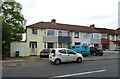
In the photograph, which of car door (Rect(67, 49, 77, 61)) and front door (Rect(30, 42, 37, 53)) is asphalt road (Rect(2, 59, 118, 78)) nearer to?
car door (Rect(67, 49, 77, 61))

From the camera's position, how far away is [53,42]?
25.8 meters

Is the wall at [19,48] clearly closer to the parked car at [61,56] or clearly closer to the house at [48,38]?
the house at [48,38]

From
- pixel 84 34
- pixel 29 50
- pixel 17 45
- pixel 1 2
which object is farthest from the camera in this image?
pixel 84 34

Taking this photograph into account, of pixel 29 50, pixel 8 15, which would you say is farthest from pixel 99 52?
pixel 8 15

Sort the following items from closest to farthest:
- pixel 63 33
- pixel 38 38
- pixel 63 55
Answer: pixel 63 55, pixel 38 38, pixel 63 33

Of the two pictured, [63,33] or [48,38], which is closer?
[48,38]

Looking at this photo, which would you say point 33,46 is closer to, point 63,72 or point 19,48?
point 19,48

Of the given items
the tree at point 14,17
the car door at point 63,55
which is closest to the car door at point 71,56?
the car door at point 63,55

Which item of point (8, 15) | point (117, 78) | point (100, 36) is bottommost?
point (117, 78)

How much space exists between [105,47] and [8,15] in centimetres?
2750

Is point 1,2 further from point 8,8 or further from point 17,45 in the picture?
point 17,45

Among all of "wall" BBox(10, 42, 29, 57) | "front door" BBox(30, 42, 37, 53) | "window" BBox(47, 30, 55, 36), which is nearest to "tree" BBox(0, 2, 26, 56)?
"wall" BBox(10, 42, 29, 57)

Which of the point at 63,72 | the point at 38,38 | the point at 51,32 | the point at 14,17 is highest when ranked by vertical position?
the point at 14,17

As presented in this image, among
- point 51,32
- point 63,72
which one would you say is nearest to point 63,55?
point 63,72
